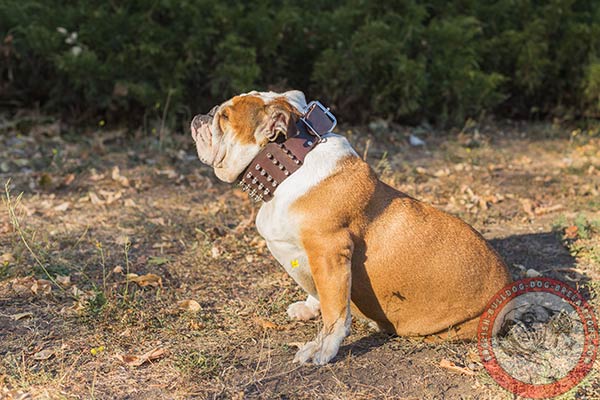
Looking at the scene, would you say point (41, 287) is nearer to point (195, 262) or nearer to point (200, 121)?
point (195, 262)

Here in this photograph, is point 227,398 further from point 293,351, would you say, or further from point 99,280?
point 99,280

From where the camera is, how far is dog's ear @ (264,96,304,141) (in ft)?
11.8

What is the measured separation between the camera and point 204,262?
5176mm

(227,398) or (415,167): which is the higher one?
(227,398)

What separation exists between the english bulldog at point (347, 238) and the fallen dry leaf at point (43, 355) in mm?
1281

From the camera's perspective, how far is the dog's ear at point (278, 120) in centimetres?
360

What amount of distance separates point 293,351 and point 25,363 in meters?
1.37

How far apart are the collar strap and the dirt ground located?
34.9 inches

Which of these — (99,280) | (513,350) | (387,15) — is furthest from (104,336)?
(387,15)

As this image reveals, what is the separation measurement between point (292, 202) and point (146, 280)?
4.92ft

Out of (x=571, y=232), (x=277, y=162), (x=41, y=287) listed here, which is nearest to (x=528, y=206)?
(x=571, y=232)

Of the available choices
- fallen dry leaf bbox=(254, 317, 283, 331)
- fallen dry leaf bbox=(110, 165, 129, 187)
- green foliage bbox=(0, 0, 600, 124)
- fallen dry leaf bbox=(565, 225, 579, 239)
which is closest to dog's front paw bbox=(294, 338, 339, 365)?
fallen dry leaf bbox=(254, 317, 283, 331)

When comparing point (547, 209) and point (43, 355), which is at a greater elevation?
point (43, 355)

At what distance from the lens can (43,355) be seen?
3785 millimetres
